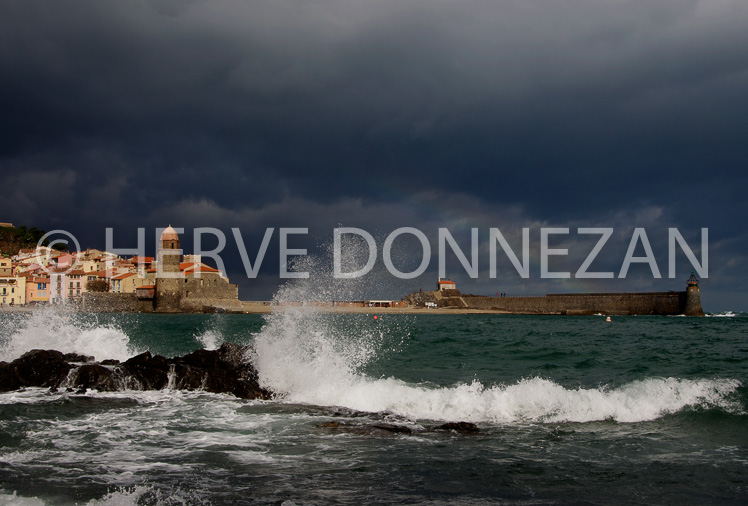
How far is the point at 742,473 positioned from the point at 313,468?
478cm

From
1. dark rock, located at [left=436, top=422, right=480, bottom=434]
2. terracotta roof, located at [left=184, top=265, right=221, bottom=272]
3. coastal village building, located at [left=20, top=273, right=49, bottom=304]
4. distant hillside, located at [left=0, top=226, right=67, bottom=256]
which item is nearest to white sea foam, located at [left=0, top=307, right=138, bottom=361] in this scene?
dark rock, located at [left=436, top=422, right=480, bottom=434]

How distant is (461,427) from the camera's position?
311 inches

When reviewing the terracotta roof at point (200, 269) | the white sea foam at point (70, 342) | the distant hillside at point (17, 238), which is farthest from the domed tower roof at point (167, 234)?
the white sea foam at point (70, 342)

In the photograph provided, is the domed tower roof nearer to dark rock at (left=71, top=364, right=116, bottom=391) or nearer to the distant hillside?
the distant hillside

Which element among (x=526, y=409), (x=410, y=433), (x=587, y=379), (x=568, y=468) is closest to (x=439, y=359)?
(x=587, y=379)

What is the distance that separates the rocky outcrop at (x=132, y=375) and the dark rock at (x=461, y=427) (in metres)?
4.03

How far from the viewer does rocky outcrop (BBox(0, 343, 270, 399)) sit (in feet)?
35.6

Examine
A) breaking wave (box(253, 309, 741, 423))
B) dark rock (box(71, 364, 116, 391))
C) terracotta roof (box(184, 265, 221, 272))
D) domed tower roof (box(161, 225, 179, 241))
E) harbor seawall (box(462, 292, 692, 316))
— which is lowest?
harbor seawall (box(462, 292, 692, 316))

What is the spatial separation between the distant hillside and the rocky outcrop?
102670 millimetres

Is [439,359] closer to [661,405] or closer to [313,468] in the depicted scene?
[661,405]

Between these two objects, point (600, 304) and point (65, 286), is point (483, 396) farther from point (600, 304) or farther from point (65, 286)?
point (65, 286)

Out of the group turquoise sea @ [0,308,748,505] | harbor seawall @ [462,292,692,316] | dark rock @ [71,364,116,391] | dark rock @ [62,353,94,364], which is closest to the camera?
turquoise sea @ [0,308,748,505]

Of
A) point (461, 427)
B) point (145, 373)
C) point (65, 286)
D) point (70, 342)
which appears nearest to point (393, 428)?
point (461, 427)

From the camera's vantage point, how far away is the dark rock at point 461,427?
7.84 m
